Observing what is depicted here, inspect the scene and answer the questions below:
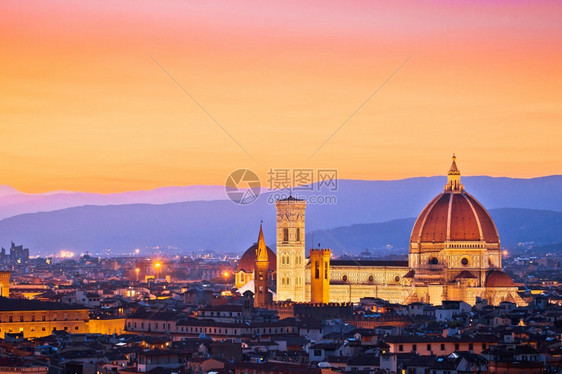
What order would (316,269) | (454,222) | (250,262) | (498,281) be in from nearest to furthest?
(498,281)
(316,269)
(454,222)
(250,262)

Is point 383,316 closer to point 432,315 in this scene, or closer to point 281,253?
point 432,315

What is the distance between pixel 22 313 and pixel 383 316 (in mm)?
26005

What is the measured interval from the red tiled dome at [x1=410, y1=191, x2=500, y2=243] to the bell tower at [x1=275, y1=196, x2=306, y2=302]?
33.3 ft

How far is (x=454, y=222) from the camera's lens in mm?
137500

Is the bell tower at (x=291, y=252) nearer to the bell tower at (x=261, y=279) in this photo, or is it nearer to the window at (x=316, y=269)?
the window at (x=316, y=269)

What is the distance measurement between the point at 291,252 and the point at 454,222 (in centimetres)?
1414

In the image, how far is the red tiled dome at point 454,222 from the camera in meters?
137

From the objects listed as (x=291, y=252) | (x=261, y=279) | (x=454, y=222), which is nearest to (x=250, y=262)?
(x=291, y=252)

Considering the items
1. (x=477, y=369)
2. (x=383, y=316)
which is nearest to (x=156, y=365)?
(x=477, y=369)

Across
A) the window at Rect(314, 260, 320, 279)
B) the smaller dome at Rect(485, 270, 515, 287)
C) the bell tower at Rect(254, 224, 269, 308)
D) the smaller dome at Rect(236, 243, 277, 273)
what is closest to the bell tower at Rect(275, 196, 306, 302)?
the window at Rect(314, 260, 320, 279)

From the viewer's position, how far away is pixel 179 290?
173m

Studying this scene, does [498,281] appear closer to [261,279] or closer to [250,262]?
[261,279]

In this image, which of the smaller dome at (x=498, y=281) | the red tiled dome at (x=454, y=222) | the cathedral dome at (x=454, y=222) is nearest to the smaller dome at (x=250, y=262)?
Result: the cathedral dome at (x=454, y=222)

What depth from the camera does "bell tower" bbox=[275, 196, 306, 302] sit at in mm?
138750
